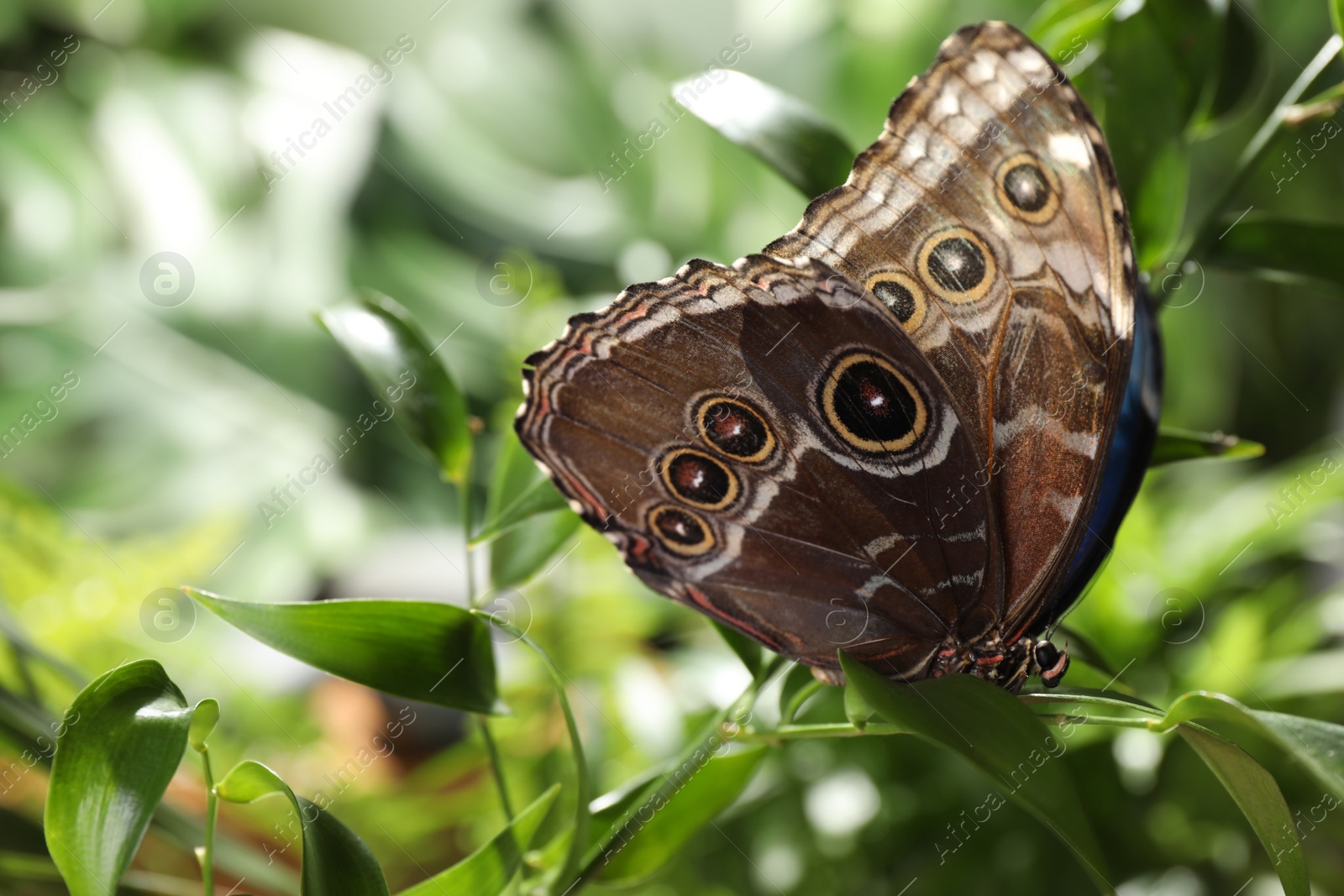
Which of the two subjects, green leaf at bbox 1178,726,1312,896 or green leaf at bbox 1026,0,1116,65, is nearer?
green leaf at bbox 1178,726,1312,896

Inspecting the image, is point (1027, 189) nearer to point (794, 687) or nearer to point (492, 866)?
point (794, 687)

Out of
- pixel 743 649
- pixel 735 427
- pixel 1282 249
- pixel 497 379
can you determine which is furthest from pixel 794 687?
pixel 497 379

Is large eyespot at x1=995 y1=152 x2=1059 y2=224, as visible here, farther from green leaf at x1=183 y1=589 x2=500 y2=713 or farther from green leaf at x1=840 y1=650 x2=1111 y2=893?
green leaf at x1=183 y1=589 x2=500 y2=713

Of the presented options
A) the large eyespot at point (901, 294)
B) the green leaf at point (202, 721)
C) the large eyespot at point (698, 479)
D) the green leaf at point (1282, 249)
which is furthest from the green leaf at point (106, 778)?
the green leaf at point (1282, 249)

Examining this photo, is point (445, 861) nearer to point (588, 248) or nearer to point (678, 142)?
point (588, 248)

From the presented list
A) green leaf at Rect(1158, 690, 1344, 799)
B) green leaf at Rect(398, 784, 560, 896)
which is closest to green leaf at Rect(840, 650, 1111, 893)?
green leaf at Rect(1158, 690, 1344, 799)

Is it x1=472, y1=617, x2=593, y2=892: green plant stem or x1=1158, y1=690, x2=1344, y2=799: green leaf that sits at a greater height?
x1=1158, y1=690, x2=1344, y2=799: green leaf

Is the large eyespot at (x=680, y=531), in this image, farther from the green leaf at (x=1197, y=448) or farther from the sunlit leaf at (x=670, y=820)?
the green leaf at (x=1197, y=448)

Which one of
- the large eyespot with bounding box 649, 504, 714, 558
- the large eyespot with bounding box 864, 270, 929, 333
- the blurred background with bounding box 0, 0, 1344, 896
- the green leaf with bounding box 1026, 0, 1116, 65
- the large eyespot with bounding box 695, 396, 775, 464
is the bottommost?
the blurred background with bounding box 0, 0, 1344, 896

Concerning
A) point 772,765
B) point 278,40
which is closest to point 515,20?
point 278,40
